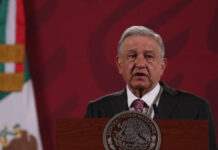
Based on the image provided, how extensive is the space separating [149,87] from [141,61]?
134mm

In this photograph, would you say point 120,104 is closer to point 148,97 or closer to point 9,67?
point 148,97

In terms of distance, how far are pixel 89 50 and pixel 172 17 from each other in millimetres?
833

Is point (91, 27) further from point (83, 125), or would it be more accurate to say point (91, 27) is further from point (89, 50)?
point (83, 125)

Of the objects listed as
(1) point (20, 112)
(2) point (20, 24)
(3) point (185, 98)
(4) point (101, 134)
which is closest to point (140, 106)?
(3) point (185, 98)

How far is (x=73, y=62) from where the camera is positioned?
3.52 m

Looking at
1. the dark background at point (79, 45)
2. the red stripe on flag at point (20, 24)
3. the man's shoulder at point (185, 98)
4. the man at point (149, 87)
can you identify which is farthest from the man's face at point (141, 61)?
the red stripe on flag at point (20, 24)

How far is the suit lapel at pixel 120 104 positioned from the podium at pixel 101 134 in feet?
1.27

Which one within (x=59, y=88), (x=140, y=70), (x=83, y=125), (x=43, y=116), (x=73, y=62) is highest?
(x=73, y=62)

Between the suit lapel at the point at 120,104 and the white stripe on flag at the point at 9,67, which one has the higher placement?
the white stripe on flag at the point at 9,67

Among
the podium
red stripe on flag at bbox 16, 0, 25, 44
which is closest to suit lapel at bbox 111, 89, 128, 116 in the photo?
the podium

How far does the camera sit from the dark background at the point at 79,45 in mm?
3432

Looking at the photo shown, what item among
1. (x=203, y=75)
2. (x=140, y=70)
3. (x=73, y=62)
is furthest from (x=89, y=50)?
(x=140, y=70)

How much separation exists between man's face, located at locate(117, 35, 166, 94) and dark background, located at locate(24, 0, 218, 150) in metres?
1.75

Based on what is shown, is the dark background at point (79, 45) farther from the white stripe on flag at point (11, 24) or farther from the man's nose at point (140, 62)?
the man's nose at point (140, 62)
